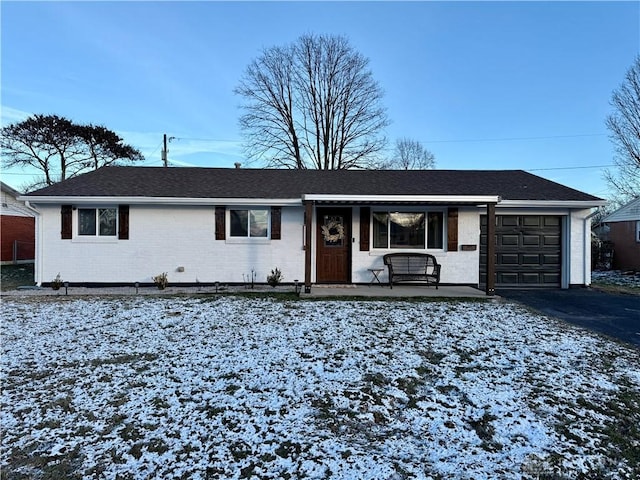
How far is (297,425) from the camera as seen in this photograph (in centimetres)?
288

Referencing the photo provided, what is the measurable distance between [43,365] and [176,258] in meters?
5.73

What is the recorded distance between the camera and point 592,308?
7.48 m

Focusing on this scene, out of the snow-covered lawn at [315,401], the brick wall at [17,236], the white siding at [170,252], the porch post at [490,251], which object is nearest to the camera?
the snow-covered lawn at [315,401]

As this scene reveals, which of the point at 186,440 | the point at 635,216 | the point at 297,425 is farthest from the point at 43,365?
the point at 635,216

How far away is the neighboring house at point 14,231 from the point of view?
1658 centimetres

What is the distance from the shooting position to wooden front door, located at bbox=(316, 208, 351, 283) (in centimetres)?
992

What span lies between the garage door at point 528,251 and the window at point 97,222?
1046cm

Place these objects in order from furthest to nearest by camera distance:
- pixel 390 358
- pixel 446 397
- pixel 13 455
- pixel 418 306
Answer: pixel 418 306
pixel 390 358
pixel 446 397
pixel 13 455

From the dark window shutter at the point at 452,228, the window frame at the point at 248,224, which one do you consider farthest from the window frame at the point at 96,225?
the dark window shutter at the point at 452,228

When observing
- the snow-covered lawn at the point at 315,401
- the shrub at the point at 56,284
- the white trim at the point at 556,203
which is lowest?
the snow-covered lawn at the point at 315,401

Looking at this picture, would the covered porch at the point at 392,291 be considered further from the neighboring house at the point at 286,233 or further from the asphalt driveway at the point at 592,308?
the asphalt driveway at the point at 592,308

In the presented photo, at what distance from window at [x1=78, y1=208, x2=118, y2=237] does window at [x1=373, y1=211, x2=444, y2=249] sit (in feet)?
24.0

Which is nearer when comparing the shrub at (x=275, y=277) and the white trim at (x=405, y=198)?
the white trim at (x=405, y=198)

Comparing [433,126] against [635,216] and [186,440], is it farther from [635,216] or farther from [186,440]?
[186,440]
